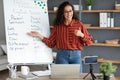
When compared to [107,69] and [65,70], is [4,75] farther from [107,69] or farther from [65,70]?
[107,69]

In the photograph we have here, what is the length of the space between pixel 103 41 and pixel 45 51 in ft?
7.52

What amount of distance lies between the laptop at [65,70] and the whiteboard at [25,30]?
3.04 ft

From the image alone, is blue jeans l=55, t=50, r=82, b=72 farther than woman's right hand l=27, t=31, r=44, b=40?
No

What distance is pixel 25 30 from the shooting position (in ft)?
11.5

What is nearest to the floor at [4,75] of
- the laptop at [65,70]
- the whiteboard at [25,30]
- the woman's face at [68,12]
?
the whiteboard at [25,30]

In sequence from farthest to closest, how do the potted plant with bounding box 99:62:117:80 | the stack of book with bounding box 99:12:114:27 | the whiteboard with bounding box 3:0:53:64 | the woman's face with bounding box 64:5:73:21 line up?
the stack of book with bounding box 99:12:114:27 < the whiteboard with bounding box 3:0:53:64 < the woman's face with bounding box 64:5:73:21 < the potted plant with bounding box 99:62:117:80

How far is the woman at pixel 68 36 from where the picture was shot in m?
3.22

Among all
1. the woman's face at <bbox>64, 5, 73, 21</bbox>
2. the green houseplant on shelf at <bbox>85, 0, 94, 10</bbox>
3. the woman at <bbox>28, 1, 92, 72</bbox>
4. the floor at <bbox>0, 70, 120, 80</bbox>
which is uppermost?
the green houseplant on shelf at <bbox>85, 0, 94, 10</bbox>

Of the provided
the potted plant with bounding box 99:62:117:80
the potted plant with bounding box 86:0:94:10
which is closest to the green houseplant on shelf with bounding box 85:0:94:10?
the potted plant with bounding box 86:0:94:10

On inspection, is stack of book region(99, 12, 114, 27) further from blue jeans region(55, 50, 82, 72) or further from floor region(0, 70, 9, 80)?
floor region(0, 70, 9, 80)

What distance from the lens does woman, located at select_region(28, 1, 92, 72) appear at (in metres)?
3.22

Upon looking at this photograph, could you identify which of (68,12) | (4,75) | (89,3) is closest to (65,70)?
(68,12)

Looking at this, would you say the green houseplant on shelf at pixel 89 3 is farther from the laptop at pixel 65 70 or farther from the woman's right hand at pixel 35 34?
the laptop at pixel 65 70

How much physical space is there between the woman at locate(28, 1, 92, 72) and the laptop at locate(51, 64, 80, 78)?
0.59m
